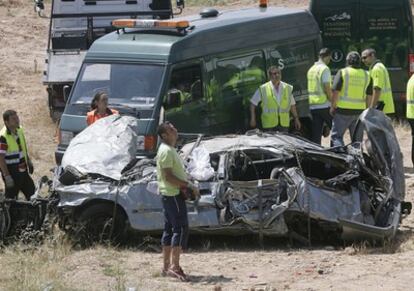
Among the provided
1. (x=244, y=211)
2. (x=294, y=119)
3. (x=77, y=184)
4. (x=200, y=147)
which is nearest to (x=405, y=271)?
(x=244, y=211)

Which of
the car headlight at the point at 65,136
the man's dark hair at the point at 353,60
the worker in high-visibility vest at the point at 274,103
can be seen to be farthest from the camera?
the man's dark hair at the point at 353,60

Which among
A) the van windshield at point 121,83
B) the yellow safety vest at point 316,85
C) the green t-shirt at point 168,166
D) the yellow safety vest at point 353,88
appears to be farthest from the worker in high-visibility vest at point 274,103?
the green t-shirt at point 168,166

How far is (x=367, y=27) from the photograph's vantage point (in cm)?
1708

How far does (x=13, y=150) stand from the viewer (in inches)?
433

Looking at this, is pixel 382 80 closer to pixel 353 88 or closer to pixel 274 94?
pixel 353 88

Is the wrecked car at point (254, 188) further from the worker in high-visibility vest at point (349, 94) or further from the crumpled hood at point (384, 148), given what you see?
the worker in high-visibility vest at point (349, 94)

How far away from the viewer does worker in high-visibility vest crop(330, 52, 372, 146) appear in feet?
43.3

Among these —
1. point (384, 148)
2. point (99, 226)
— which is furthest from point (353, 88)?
point (99, 226)

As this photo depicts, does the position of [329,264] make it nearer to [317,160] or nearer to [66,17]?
[317,160]

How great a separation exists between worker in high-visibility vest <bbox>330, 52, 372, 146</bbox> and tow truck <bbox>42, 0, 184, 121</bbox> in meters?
5.32

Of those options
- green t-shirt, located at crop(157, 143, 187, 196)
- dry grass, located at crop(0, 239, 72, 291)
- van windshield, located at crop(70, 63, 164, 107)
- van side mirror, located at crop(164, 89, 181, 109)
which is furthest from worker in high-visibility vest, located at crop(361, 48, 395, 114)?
dry grass, located at crop(0, 239, 72, 291)

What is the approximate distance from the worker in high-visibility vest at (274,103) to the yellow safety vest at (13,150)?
3124mm

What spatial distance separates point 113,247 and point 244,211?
1379 mm

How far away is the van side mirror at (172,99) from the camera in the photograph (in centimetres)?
1148
